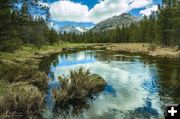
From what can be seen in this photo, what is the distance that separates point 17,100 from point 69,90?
5.94 meters

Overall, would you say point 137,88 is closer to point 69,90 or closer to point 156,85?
point 156,85

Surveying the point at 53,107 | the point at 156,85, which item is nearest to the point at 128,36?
the point at 156,85

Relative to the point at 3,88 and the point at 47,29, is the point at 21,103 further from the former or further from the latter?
the point at 47,29

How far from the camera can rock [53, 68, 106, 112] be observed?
2320cm

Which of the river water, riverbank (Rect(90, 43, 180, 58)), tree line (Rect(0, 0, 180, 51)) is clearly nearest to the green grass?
the river water

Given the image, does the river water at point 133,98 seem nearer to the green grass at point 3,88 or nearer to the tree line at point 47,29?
the green grass at point 3,88

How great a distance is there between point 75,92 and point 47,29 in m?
106

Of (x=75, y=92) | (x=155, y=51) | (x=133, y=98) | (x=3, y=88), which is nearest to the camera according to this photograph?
(x=3, y=88)

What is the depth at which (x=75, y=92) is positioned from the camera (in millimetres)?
24875

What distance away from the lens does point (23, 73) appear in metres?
30.8

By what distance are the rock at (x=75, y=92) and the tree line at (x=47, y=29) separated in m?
9.23

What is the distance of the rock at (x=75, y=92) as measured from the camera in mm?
23202

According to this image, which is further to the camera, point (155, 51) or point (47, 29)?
point (47, 29)

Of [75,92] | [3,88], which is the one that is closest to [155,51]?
[75,92]
